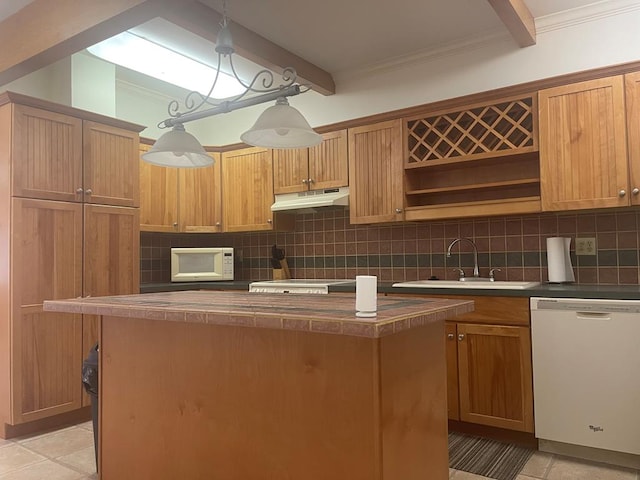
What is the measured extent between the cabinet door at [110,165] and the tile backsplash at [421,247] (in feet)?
2.86

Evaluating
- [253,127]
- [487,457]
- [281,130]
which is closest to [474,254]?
[487,457]

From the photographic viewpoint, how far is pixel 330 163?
3.92 m

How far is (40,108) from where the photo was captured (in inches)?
124

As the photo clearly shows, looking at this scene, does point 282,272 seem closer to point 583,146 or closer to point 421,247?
point 421,247

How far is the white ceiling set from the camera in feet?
9.60

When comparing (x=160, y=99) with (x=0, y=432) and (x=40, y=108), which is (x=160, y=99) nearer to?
(x=40, y=108)

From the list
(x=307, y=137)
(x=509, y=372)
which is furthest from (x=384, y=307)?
(x=509, y=372)

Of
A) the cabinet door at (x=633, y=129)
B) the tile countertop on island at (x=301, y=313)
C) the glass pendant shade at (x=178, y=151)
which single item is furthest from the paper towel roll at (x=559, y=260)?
the glass pendant shade at (x=178, y=151)

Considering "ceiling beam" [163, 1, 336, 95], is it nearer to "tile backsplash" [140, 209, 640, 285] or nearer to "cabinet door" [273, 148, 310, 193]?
"cabinet door" [273, 148, 310, 193]

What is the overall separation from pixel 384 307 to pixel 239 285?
2.50 metres

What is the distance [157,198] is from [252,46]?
1652 mm

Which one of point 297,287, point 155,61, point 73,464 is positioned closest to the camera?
point 73,464

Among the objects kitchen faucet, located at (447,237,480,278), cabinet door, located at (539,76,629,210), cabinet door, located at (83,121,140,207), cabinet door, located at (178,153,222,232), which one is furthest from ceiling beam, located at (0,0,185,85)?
kitchen faucet, located at (447,237,480,278)

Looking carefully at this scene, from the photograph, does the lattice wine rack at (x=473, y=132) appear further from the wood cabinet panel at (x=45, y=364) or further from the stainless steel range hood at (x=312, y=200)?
the wood cabinet panel at (x=45, y=364)
